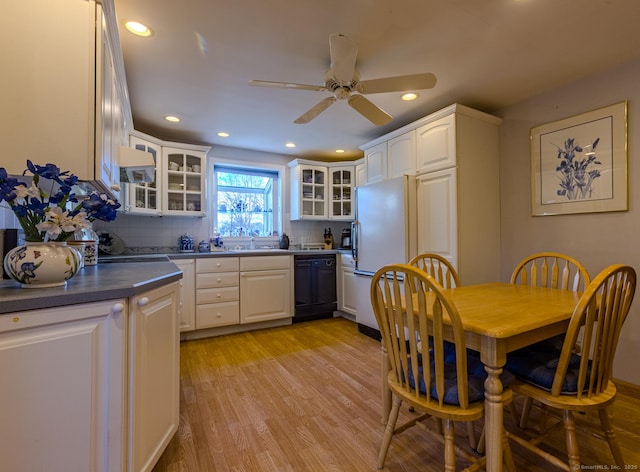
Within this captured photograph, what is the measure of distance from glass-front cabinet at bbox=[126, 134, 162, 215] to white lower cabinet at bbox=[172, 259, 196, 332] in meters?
0.65

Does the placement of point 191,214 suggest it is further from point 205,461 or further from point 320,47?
point 205,461

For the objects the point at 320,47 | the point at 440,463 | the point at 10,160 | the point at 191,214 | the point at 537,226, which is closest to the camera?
the point at 10,160

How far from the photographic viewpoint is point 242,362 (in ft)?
A: 8.77

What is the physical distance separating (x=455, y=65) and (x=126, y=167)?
2.39 meters

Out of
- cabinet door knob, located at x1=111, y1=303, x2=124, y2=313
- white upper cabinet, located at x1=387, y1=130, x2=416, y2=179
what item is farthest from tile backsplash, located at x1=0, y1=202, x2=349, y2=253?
cabinet door knob, located at x1=111, y1=303, x2=124, y2=313

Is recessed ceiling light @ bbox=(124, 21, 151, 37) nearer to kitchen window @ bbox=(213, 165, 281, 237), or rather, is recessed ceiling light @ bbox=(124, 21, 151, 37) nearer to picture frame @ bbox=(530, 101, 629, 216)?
kitchen window @ bbox=(213, 165, 281, 237)

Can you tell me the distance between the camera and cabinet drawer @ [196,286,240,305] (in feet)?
10.8

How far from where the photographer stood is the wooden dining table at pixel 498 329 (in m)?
1.11

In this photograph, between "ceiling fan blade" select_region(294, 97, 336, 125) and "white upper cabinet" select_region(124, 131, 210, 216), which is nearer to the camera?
"ceiling fan blade" select_region(294, 97, 336, 125)

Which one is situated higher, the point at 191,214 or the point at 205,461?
the point at 191,214

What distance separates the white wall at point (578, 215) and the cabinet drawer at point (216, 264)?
2789mm

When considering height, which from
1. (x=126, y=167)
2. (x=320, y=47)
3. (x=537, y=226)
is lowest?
(x=537, y=226)

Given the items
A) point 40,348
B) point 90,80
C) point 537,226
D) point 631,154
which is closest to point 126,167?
point 90,80

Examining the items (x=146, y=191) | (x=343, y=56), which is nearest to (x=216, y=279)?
(x=146, y=191)
